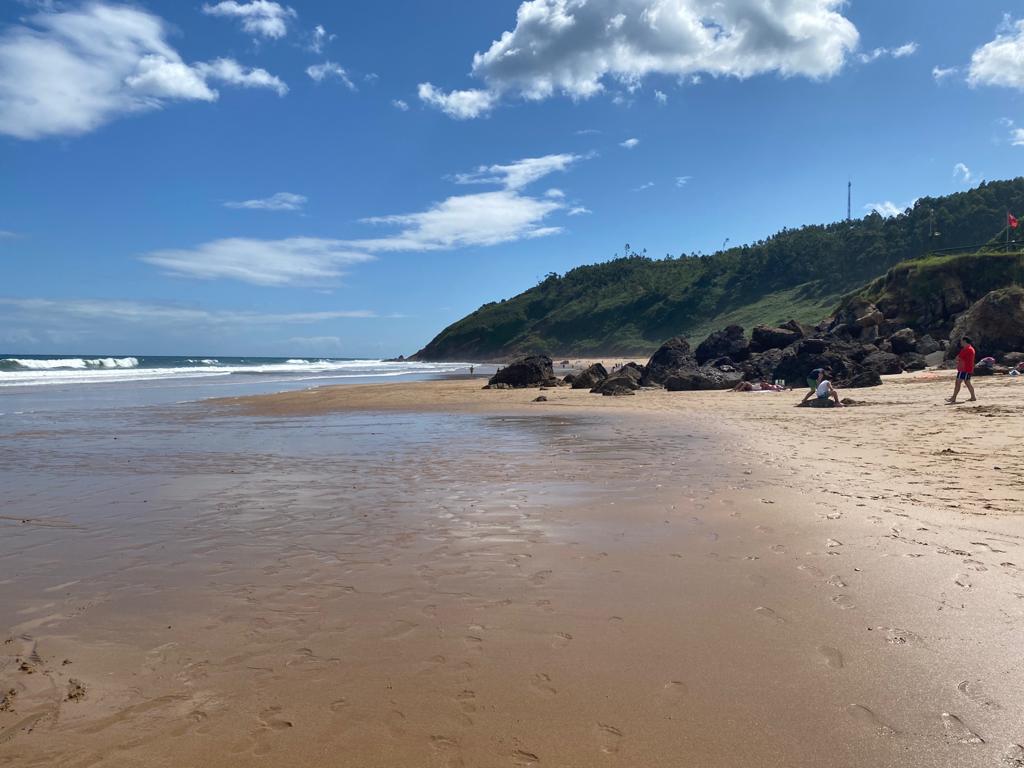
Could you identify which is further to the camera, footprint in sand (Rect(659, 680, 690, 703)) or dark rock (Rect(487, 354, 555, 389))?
dark rock (Rect(487, 354, 555, 389))

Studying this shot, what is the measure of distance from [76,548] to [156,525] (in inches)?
32.7

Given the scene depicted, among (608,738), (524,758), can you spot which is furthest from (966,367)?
(524,758)

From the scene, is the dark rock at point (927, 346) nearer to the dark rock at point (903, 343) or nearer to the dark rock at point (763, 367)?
the dark rock at point (903, 343)

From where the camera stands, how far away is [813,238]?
3767 inches

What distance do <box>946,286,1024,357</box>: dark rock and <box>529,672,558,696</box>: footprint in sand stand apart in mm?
30407

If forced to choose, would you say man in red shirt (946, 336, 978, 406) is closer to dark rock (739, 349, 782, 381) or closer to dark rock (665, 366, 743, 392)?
dark rock (665, 366, 743, 392)

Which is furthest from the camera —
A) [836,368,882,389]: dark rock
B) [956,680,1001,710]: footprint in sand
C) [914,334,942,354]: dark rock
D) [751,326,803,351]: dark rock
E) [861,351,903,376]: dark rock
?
[751,326,803,351]: dark rock

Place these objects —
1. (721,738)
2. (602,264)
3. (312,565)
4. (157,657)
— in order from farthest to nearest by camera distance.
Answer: (602,264) → (312,565) → (157,657) → (721,738)

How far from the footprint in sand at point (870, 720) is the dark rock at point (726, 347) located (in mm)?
31056

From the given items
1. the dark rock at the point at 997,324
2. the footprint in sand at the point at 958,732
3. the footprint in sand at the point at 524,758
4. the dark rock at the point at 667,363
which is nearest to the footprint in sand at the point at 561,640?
the footprint in sand at the point at 524,758

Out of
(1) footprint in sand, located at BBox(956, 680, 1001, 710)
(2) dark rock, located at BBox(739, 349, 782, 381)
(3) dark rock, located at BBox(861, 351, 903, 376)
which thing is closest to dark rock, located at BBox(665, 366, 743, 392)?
(2) dark rock, located at BBox(739, 349, 782, 381)

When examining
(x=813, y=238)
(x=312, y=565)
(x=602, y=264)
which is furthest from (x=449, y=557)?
(x=602, y=264)

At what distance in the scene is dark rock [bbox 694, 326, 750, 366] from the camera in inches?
1305

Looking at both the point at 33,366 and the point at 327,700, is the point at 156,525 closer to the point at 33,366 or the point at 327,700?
the point at 327,700
